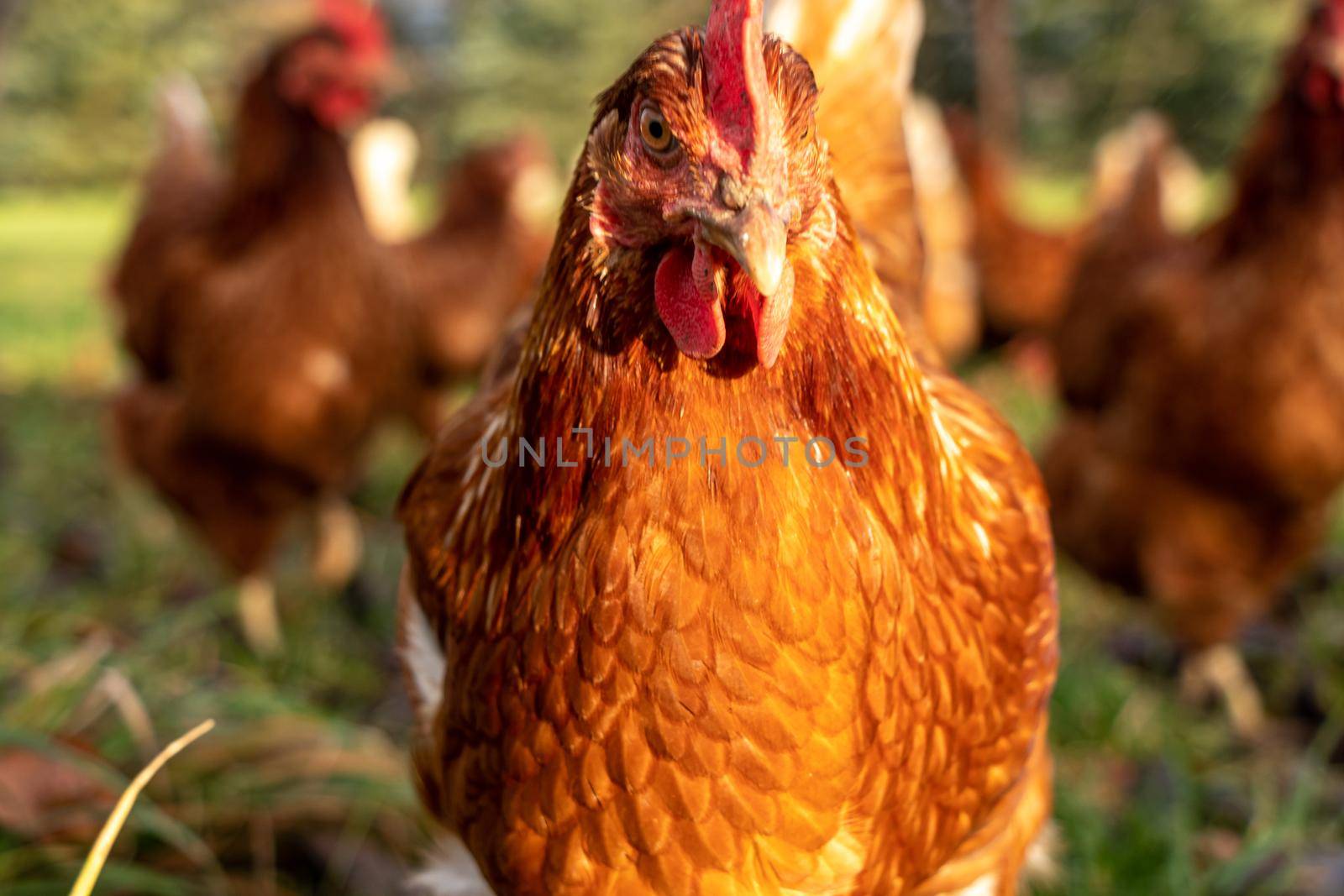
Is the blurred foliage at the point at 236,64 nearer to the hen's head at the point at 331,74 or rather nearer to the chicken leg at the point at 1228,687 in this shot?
the hen's head at the point at 331,74

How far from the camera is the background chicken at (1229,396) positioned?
246 cm

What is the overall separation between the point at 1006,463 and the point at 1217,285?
1640 mm

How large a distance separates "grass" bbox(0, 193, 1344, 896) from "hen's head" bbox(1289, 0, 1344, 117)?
1.43 meters

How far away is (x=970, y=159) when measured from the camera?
245 inches

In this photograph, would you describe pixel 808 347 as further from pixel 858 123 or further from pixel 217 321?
pixel 217 321

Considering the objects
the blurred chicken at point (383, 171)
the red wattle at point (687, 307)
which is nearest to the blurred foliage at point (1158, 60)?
the blurred chicken at point (383, 171)

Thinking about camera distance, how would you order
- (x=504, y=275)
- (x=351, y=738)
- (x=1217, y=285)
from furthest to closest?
(x=504, y=275) → (x=1217, y=285) → (x=351, y=738)

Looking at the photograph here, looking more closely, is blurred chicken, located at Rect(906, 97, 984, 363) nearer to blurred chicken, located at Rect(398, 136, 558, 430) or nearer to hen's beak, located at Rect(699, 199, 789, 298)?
blurred chicken, located at Rect(398, 136, 558, 430)

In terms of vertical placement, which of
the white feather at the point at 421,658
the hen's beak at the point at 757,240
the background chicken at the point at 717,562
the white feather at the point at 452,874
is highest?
the hen's beak at the point at 757,240

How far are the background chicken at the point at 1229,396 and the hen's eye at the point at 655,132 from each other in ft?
6.78

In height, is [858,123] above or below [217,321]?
above

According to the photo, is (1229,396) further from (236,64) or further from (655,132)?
(236,64)

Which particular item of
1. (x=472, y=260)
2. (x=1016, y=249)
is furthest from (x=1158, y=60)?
(x=472, y=260)

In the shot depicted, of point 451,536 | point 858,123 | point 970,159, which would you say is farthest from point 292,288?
point 970,159
